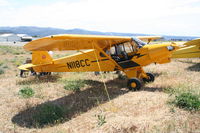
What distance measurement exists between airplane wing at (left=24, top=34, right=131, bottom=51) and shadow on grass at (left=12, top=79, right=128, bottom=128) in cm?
192

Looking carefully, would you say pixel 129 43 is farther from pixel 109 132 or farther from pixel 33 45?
pixel 109 132

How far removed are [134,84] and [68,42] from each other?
309 centimetres

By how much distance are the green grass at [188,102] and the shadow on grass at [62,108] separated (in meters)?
2.37

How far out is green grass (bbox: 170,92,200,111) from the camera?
17.1 ft

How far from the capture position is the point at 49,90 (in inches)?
333

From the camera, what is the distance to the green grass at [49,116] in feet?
18.2

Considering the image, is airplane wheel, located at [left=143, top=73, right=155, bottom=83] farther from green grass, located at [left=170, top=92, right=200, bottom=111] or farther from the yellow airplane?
the yellow airplane

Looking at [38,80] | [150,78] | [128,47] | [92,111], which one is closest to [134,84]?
[150,78]

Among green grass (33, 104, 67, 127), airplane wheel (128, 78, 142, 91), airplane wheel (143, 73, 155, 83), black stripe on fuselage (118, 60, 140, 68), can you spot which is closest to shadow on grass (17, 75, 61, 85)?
black stripe on fuselage (118, 60, 140, 68)

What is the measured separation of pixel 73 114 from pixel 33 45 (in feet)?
9.17

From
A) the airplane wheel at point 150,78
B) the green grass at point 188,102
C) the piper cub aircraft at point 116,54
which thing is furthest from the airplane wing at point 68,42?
the green grass at point 188,102

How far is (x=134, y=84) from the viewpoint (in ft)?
26.2

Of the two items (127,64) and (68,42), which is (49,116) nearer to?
(68,42)

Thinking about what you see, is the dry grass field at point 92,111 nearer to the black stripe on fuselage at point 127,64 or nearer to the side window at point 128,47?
the black stripe on fuselage at point 127,64
